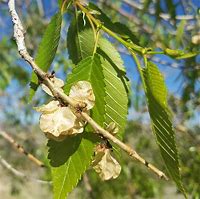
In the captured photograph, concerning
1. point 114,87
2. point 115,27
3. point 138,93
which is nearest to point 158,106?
point 114,87

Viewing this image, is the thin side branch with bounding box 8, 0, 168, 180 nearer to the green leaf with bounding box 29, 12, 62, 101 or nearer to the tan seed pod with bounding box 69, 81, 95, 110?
the tan seed pod with bounding box 69, 81, 95, 110

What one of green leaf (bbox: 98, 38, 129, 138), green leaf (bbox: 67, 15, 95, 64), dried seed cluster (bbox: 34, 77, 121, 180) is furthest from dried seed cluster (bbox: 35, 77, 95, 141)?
green leaf (bbox: 67, 15, 95, 64)

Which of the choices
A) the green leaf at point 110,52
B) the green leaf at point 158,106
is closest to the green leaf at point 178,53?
the green leaf at point 158,106

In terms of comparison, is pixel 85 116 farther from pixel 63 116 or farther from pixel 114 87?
pixel 114 87

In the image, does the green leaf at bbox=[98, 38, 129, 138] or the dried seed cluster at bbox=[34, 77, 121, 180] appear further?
the green leaf at bbox=[98, 38, 129, 138]

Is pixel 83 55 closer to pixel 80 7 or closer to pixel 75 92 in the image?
pixel 80 7

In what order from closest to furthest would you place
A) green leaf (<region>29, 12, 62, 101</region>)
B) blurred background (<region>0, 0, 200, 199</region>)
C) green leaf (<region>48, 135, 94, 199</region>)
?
green leaf (<region>48, 135, 94, 199</region>) < green leaf (<region>29, 12, 62, 101</region>) < blurred background (<region>0, 0, 200, 199</region>)
